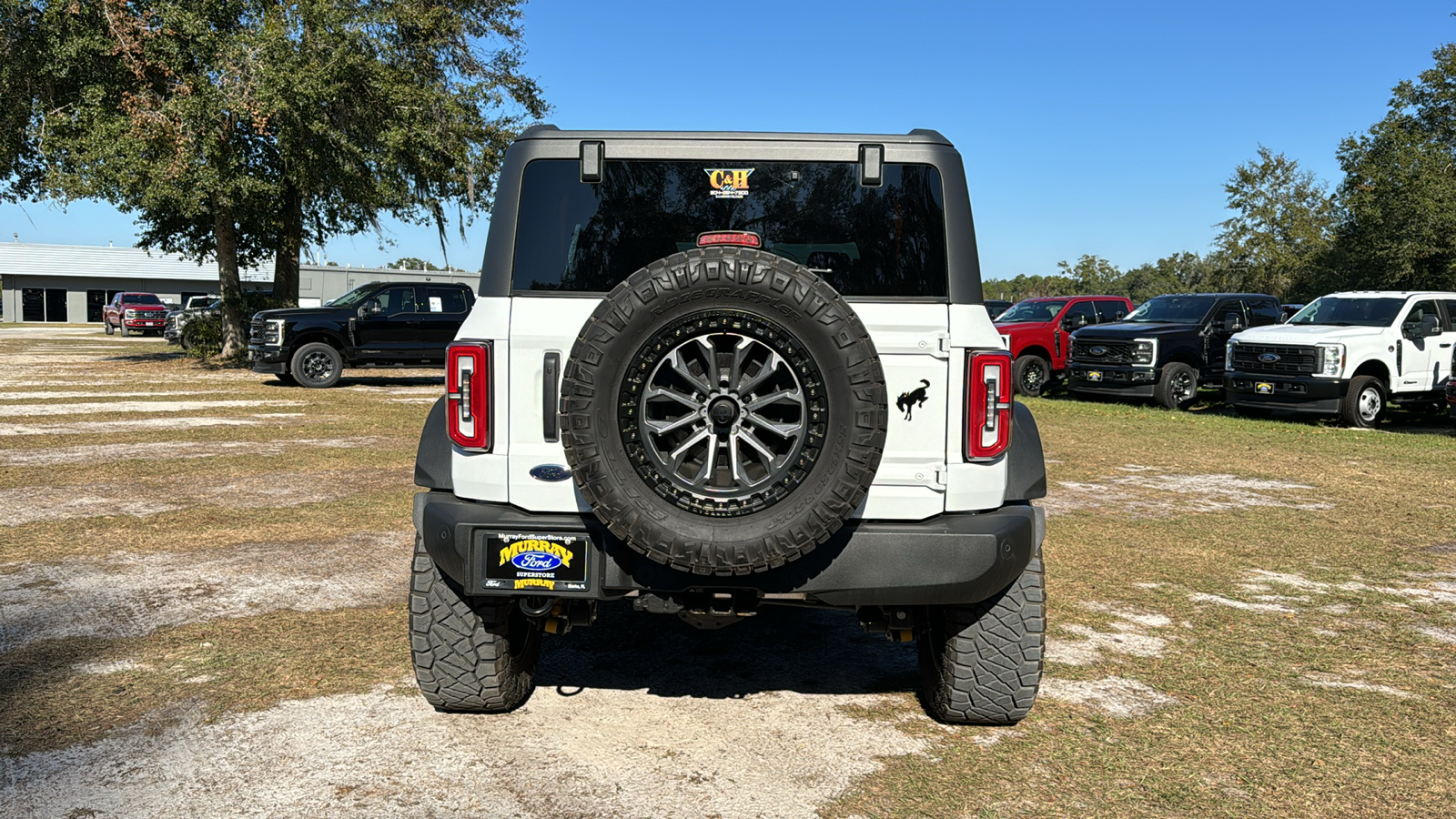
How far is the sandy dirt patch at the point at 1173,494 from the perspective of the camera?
9055 mm

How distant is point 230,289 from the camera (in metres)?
26.7

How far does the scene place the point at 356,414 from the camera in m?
15.4

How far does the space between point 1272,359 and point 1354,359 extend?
108cm

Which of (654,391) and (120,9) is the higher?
(120,9)

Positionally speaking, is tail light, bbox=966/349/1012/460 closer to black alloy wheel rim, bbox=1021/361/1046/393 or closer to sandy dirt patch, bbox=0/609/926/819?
sandy dirt patch, bbox=0/609/926/819

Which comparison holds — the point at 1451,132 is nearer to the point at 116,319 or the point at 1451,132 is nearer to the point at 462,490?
the point at 462,490

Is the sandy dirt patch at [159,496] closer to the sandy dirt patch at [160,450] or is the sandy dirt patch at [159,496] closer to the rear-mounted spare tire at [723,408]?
the sandy dirt patch at [160,450]

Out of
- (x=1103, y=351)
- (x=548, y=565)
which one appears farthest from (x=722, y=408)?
(x=1103, y=351)

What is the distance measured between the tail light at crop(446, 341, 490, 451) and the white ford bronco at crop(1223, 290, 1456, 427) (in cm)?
1525

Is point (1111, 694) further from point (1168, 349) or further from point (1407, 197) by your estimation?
point (1407, 197)

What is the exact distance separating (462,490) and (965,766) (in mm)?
2021

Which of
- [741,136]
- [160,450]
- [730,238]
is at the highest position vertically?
[741,136]

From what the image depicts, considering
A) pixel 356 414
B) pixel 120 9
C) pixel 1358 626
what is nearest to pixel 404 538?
pixel 1358 626

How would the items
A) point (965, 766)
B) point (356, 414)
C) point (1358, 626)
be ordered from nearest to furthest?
point (965, 766)
point (1358, 626)
point (356, 414)
